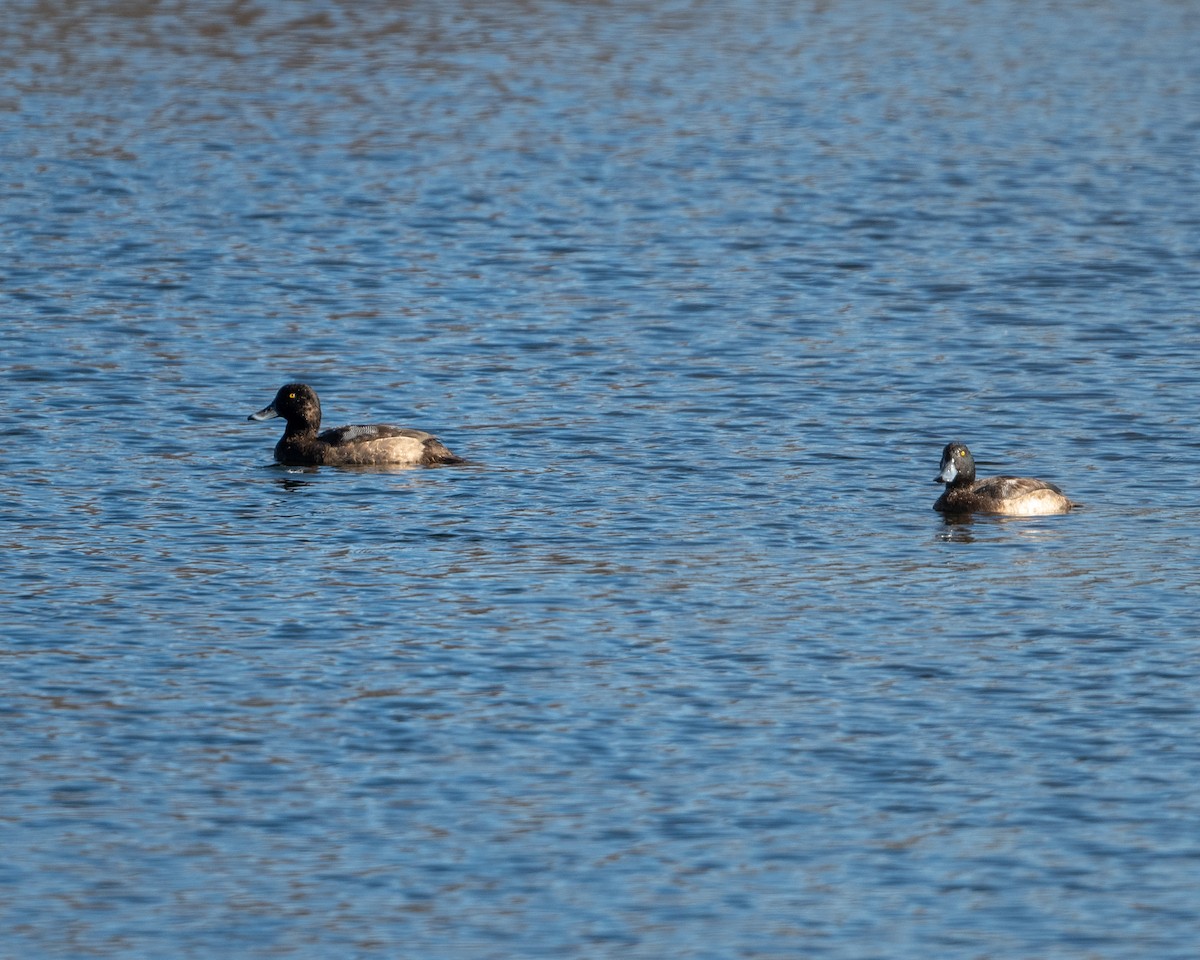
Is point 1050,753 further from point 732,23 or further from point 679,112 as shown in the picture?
point 732,23

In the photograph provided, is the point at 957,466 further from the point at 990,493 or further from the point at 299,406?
the point at 299,406

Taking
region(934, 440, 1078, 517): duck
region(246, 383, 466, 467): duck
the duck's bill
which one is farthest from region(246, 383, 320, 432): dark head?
region(934, 440, 1078, 517): duck

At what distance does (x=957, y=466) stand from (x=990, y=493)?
0.44m

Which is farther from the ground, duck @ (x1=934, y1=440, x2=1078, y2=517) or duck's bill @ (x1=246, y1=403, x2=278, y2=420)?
duck's bill @ (x1=246, y1=403, x2=278, y2=420)

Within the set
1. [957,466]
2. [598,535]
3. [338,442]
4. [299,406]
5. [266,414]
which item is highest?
[299,406]

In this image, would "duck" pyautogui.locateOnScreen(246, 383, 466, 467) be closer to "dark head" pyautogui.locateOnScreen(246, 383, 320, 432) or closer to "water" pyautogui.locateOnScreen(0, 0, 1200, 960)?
"dark head" pyautogui.locateOnScreen(246, 383, 320, 432)

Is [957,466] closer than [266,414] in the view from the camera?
Yes

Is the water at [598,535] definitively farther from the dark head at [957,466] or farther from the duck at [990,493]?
the dark head at [957,466]

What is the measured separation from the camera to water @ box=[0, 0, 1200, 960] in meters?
13.8

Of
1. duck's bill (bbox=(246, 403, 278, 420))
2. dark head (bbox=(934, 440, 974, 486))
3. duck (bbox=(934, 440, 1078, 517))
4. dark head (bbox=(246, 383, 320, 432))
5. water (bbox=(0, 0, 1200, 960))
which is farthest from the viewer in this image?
duck's bill (bbox=(246, 403, 278, 420))

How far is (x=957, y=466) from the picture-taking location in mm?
21672

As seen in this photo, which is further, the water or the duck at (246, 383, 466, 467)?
the duck at (246, 383, 466, 467)

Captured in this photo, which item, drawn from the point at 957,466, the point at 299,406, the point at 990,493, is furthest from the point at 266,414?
the point at 990,493

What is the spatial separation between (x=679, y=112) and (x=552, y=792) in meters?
31.6
